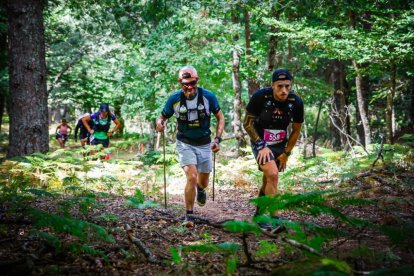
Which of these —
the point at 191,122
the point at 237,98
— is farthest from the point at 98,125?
the point at 191,122

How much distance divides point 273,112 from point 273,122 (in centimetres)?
16

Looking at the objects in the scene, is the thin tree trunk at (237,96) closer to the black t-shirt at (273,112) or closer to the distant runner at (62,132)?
the black t-shirt at (273,112)

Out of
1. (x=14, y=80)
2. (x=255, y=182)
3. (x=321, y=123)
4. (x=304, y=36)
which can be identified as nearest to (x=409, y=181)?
(x=255, y=182)

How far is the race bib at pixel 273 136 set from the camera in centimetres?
557

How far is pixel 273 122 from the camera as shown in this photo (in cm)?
549

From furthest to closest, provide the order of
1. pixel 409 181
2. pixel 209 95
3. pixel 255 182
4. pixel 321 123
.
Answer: pixel 321 123
pixel 255 182
pixel 409 181
pixel 209 95

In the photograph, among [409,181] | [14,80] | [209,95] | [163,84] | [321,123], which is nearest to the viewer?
[209,95]

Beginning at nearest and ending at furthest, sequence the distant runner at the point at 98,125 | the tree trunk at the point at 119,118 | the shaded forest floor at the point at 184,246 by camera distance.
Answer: the shaded forest floor at the point at 184,246 < the distant runner at the point at 98,125 < the tree trunk at the point at 119,118

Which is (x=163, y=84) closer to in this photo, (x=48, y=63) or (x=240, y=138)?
(x=240, y=138)

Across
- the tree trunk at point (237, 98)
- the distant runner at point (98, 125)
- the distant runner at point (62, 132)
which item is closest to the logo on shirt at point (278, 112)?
the distant runner at point (98, 125)

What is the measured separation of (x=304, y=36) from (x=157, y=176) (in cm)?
603

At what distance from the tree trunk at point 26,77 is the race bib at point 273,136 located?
670 cm

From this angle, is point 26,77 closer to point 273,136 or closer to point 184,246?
point 273,136

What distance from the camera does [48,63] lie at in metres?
19.1
